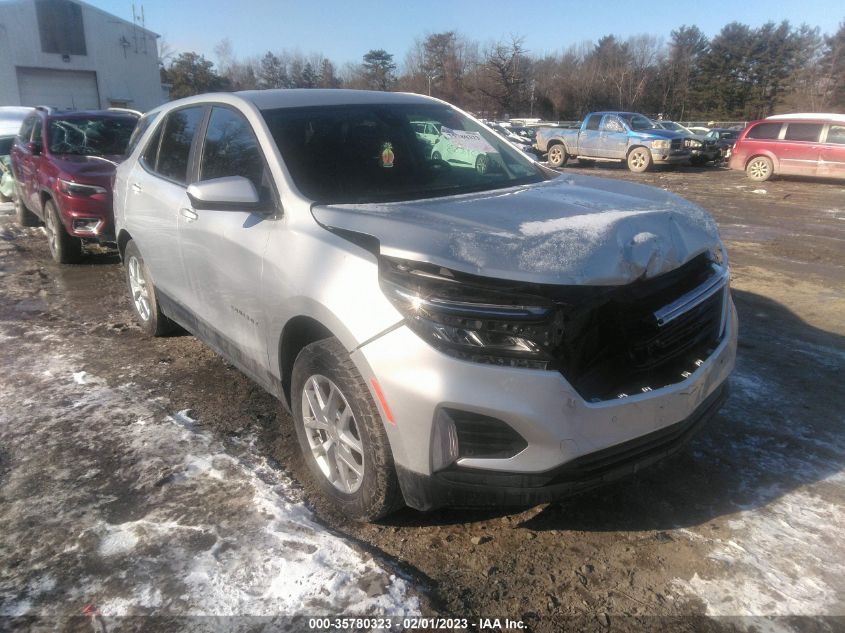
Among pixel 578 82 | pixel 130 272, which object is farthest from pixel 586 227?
pixel 578 82

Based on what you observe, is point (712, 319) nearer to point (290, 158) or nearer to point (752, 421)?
point (752, 421)

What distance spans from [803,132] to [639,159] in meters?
4.77

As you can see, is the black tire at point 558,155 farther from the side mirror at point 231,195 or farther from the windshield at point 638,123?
the side mirror at point 231,195

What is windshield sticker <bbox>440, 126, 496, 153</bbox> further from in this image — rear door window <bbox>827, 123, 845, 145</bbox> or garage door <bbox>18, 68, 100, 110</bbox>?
garage door <bbox>18, 68, 100, 110</bbox>

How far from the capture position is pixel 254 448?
337 centimetres

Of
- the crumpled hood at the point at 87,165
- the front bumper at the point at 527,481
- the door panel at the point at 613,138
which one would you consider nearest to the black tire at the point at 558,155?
the door panel at the point at 613,138

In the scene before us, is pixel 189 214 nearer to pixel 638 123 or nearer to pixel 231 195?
pixel 231 195

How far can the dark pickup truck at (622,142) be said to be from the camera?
64.5 ft

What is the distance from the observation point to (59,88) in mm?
35906

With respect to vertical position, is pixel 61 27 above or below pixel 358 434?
above

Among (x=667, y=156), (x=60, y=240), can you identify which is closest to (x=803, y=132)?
(x=667, y=156)

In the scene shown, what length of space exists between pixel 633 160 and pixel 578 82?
37388 millimetres

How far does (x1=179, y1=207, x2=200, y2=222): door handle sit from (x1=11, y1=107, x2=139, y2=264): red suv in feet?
12.3

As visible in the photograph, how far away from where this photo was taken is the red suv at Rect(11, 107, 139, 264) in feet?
22.6
